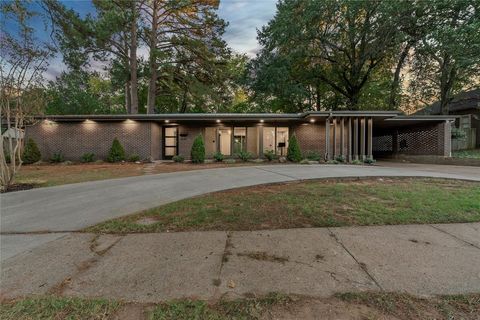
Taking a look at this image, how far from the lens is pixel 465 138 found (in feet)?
59.3

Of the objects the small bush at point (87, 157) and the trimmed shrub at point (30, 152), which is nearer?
the trimmed shrub at point (30, 152)

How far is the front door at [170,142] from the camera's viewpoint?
15679 millimetres

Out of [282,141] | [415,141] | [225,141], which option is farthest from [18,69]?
[415,141]

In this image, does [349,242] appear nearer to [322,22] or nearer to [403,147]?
[403,147]

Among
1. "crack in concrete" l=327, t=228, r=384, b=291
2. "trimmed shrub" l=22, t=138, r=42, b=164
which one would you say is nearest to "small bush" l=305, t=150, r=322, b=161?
"crack in concrete" l=327, t=228, r=384, b=291

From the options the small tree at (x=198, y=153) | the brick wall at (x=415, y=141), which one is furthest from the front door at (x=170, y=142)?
the brick wall at (x=415, y=141)

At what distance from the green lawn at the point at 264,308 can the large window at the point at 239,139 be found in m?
13.9

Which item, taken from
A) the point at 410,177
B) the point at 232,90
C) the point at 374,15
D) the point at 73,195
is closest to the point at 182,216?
the point at 73,195

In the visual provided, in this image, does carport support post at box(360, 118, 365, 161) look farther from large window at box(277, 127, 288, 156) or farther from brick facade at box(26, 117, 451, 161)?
large window at box(277, 127, 288, 156)

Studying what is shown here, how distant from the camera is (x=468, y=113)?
1992cm

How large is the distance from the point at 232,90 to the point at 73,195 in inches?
642

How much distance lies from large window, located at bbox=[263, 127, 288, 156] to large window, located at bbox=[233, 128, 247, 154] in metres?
1.28

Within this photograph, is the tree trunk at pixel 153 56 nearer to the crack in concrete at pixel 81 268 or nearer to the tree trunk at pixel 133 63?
the tree trunk at pixel 133 63

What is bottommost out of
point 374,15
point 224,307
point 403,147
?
point 224,307
